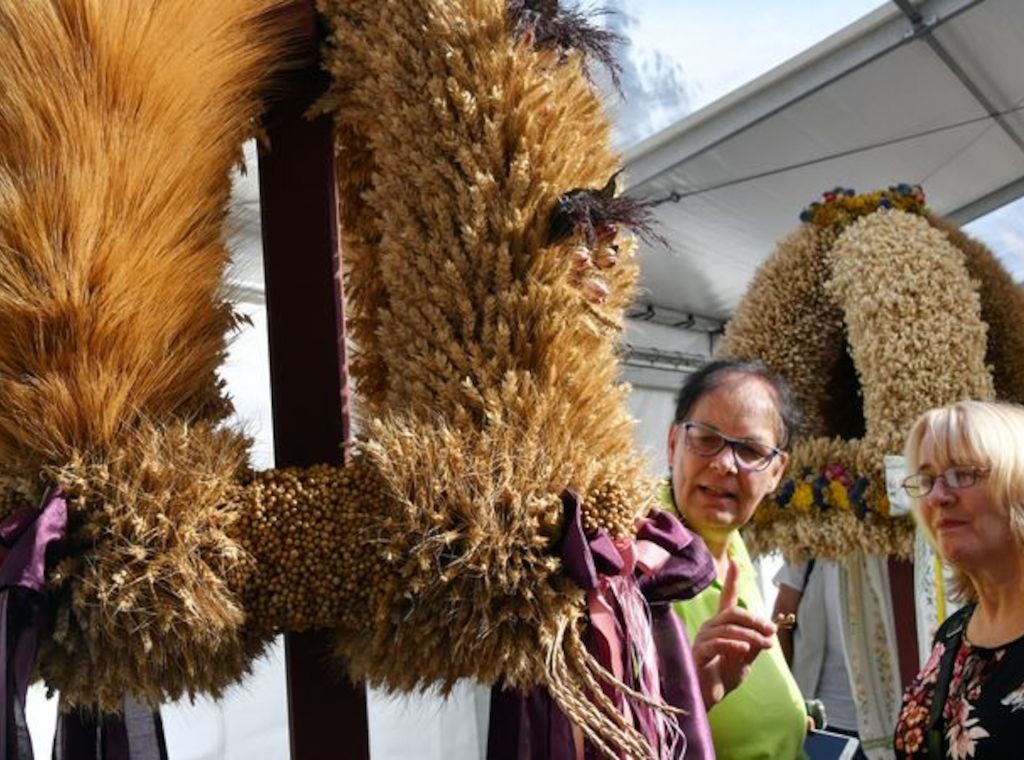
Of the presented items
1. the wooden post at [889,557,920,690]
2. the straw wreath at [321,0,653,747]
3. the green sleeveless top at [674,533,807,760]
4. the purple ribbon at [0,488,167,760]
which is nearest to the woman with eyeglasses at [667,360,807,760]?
the green sleeveless top at [674,533,807,760]

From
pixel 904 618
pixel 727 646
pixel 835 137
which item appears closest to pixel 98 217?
pixel 727 646

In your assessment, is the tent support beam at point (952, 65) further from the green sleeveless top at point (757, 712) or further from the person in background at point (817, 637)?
the green sleeveless top at point (757, 712)

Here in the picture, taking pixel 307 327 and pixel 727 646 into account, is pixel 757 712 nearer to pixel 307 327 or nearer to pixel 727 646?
pixel 727 646

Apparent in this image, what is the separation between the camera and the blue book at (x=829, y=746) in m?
1.24

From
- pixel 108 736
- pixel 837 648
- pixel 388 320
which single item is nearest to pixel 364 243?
pixel 388 320

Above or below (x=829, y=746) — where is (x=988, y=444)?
above

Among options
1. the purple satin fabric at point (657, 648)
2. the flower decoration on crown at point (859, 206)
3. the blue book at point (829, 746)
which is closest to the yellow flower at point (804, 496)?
the flower decoration on crown at point (859, 206)

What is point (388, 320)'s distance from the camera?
809 millimetres

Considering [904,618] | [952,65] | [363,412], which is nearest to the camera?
[363,412]

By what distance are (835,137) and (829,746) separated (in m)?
3.03

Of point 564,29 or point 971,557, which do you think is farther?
point 971,557

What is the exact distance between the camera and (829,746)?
125 cm

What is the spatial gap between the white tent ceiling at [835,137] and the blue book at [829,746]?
256 cm

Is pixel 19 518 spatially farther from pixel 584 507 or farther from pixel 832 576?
pixel 832 576
